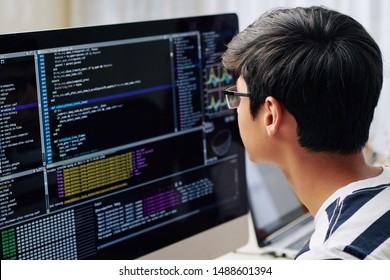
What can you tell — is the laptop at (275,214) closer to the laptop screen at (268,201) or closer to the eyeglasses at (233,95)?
the laptop screen at (268,201)

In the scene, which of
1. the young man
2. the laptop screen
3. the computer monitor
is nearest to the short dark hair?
the young man

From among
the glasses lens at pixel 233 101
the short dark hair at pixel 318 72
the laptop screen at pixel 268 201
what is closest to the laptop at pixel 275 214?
the laptop screen at pixel 268 201

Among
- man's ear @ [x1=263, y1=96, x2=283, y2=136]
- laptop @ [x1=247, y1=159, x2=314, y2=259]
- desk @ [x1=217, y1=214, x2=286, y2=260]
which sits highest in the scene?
man's ear @ [x1=263, y1=96, x2=283, y2=136]

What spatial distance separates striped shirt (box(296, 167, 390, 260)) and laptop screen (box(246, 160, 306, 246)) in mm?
665

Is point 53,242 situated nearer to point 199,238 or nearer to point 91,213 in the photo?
point 91,213

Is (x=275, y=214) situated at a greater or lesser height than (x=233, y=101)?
lesser

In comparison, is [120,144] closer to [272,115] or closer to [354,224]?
[272,115]

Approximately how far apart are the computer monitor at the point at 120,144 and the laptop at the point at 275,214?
0.59ft

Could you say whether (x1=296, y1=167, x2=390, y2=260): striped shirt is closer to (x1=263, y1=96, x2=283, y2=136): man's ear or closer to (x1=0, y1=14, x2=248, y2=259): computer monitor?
(x1=263, y1=96, x2=283, y2=136): man's ear

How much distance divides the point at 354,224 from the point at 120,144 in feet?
1.63

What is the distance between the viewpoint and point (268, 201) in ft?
5.93

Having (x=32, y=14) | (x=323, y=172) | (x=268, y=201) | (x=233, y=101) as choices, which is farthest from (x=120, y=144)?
(x=32, y=14)

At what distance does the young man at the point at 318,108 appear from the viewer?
3.48ft

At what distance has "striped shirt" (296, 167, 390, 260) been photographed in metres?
0.98
